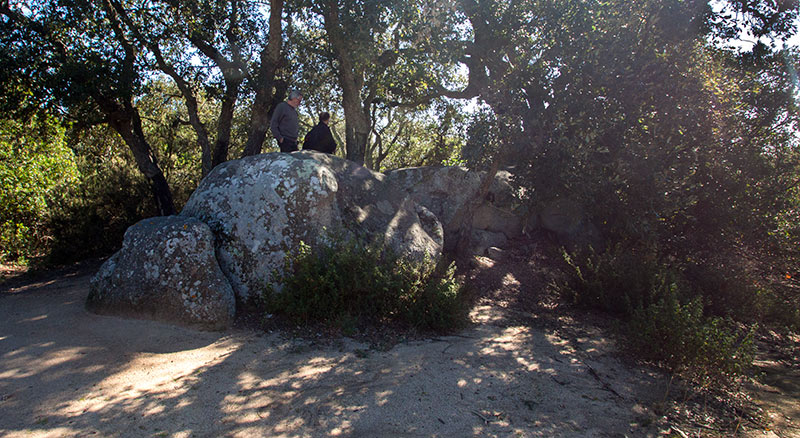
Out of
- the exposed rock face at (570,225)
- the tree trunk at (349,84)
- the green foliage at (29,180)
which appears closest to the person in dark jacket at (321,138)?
the tree trunk at (349,84)

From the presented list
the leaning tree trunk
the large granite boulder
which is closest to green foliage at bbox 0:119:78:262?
the leaning tree trunk

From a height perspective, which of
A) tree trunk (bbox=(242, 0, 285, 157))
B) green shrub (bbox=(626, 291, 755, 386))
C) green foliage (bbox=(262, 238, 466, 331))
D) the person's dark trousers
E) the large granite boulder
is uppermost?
tree trunk (bbox=(242, 0, 285, 157))

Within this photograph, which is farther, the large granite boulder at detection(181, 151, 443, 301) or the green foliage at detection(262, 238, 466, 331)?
the large granite boulder at detection(181, 151, 443, 301)

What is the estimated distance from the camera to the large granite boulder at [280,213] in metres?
5.30

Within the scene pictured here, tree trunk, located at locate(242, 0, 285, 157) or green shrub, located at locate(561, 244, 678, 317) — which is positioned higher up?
tree trunk, located at locate(242, 0, 285, 157)

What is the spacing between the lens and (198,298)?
15.6 ft

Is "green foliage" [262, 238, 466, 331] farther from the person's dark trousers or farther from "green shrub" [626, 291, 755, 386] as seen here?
the person's dark trousers

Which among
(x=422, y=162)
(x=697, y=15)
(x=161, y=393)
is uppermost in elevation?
(x=697, y=15)

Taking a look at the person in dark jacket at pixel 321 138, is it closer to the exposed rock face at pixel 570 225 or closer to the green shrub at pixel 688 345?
the exposed rock face at pixel 570 225

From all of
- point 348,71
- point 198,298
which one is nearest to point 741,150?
point 348,71

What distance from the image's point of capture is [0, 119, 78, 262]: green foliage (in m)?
7.78

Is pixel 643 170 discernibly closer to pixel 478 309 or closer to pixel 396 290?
pixel 478 309

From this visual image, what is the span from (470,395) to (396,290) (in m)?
1.65

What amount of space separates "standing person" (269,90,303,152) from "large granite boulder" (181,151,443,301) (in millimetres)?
1388
